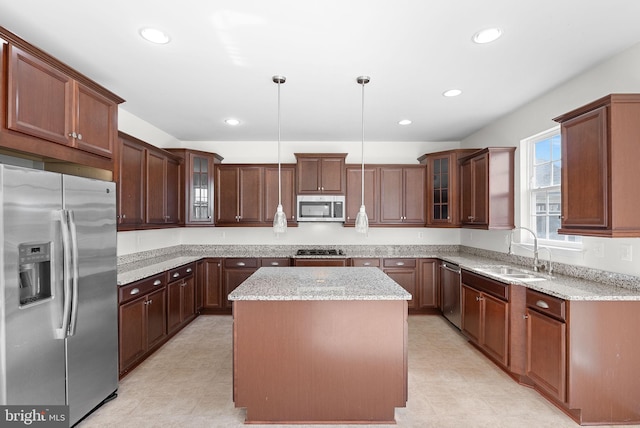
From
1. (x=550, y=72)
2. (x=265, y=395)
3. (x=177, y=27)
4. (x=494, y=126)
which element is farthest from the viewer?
(x=494, y=126)

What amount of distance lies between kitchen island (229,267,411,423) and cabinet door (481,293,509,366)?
1223 mm

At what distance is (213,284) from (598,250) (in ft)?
14.6

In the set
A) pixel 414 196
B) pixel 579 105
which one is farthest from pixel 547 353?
pixel 414 196

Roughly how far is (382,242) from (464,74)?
2.95 meters

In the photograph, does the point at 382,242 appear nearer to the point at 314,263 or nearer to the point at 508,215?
the point at 314,263

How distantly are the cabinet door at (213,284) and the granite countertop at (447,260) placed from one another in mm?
233

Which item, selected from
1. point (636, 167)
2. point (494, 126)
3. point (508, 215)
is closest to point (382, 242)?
point (508, 215)

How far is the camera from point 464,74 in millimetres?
2686

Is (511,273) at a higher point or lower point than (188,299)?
higher

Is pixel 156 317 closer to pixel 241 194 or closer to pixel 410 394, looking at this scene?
pixel 241 194

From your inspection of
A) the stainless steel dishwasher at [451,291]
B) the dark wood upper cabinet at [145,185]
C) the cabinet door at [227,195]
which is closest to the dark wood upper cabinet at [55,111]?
the dark wood upper cabinet at [145,185]

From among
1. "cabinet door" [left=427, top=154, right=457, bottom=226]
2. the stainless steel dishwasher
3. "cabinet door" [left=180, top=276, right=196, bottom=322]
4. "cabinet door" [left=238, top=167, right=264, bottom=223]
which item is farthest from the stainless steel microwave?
"cabinet door" [left=180, top=276, right=196, bottom=322]

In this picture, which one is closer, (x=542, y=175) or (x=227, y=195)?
(x=542, y=175)

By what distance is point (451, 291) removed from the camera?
408 centimetres
